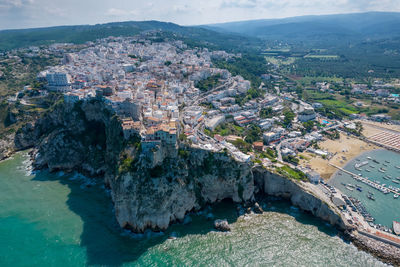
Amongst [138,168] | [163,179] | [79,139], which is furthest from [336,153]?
[79,139]

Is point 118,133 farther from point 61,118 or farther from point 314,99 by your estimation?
point 314,99

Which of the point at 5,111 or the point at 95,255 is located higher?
the point at 5,111

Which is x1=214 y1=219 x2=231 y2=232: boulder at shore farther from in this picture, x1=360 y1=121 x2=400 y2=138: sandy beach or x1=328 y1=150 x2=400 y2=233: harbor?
x1=360 y1=121 x2=400 y2=138: sandy beach

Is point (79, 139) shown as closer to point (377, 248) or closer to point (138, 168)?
point (138, 168)

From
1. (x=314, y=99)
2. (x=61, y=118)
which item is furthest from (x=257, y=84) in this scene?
(x=61, y=118)

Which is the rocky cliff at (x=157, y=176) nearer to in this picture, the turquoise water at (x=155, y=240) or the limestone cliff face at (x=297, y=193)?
the limestone cliff face at (x=297, y=193)

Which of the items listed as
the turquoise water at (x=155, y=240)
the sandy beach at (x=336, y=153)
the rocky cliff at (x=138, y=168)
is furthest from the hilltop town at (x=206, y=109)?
the turquoise water at (x=155, y=240)

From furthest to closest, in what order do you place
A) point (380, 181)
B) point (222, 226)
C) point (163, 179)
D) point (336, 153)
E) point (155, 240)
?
point (336, 153), point (380, 181), point (163, 179), point (222, 226), point (155, 240)
